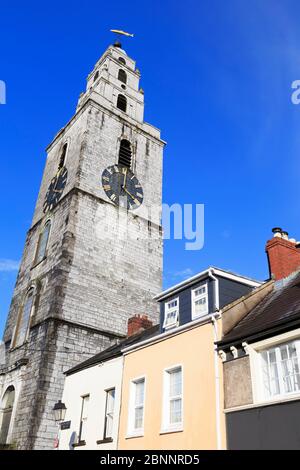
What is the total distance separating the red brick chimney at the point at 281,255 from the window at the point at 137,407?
18.8 ft

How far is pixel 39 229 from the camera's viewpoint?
97.2 ft

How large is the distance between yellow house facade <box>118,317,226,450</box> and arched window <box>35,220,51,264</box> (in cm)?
1382

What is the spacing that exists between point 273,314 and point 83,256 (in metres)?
15.2

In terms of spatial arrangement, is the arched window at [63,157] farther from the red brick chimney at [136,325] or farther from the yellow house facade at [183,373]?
the yellow house facade at [183,373]

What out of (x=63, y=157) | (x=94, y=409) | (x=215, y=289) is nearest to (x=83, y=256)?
(x=63, y=157)

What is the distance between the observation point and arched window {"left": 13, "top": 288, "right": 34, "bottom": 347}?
956 inches

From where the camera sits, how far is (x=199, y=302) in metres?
14.1

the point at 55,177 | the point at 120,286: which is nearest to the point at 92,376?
the point at 120,286

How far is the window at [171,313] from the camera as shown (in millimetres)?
14734

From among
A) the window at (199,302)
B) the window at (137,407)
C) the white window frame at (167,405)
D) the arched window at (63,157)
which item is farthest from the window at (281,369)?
the arched window at (63,157)

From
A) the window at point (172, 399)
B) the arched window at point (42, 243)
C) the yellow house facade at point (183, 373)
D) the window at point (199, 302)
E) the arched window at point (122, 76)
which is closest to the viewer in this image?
the yellow house facade at point (183, 373)

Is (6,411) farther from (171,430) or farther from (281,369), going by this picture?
(281,369)

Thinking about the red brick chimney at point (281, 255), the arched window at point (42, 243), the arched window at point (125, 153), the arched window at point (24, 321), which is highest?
the arched window at point (125, 153)

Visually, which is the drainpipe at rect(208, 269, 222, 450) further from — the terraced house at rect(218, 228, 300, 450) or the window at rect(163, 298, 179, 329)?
the window at rect(163, 298, 179, 329)
